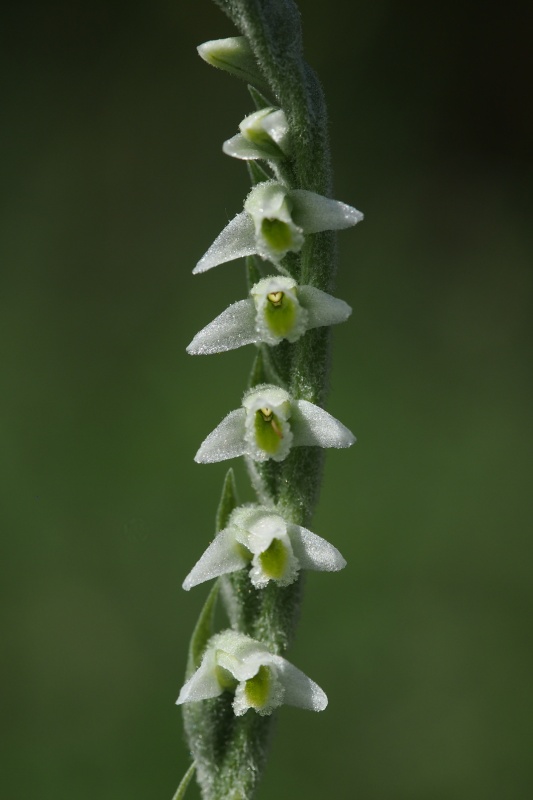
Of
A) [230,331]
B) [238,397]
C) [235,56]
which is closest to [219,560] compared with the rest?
[230,331]

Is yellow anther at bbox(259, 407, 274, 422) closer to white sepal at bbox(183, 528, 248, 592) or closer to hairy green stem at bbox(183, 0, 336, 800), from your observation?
hairy green stem at bbox(183, 0, 336, 800)

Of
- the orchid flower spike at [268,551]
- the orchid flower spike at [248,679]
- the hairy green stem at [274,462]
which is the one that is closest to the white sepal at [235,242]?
the hairy green stem at [274,462]

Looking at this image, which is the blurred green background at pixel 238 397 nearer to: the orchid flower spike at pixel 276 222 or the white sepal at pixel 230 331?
the white sepal at pixel 230 331

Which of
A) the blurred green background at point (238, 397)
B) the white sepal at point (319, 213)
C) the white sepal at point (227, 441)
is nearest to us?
the white sepal at point (319, 213)

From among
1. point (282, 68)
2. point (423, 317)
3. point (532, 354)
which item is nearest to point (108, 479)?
point (423, 317)

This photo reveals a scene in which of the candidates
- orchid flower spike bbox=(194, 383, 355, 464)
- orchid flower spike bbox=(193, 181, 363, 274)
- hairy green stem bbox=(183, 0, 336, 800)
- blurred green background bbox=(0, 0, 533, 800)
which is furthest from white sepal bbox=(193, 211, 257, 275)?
blurred green background bbox=(0, 0, 533, 800)

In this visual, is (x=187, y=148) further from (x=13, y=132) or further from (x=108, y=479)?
(x=108, y=479)

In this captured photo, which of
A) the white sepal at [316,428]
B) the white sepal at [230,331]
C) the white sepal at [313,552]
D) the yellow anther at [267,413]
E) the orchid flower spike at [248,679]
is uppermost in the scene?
the white sepal at [230,331]

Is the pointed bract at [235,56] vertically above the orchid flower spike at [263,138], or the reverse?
the pointed bract at [235,56]

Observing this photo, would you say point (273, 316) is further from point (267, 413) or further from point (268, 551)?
point (268, 551)
